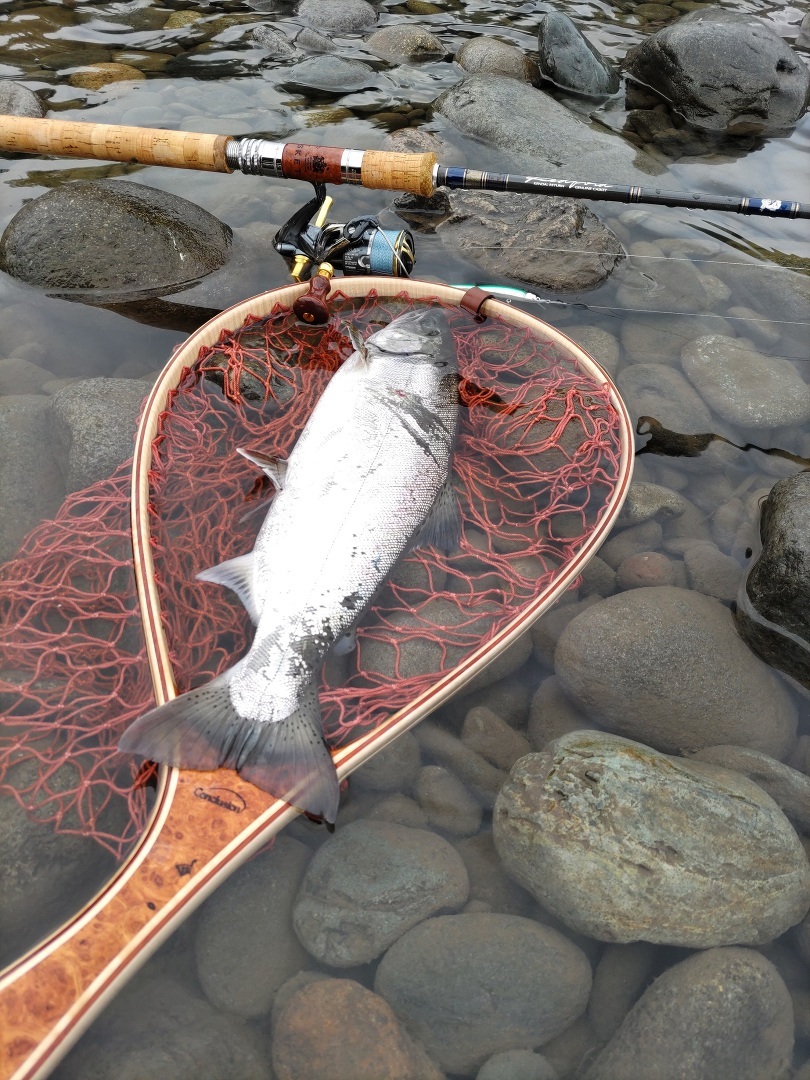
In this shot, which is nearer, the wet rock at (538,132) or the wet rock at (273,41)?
the wet rock at (538,132)

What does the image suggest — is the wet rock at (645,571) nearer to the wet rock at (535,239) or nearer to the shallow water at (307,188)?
the shallow water at (307,188)

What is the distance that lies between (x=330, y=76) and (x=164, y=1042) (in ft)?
30.0

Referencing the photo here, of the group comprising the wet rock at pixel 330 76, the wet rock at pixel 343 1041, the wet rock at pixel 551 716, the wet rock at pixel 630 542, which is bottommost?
the wet rock at pixel 343 1041

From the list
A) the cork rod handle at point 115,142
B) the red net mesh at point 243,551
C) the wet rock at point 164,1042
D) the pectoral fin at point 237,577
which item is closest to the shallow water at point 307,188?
the wet rock at point 164,1042

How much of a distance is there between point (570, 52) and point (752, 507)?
6604 mm

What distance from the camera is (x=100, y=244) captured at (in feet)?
18.4

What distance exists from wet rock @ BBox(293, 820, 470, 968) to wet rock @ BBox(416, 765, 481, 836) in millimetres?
106

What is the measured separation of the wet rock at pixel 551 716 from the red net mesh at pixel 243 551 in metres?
0.52

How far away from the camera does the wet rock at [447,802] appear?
141 inches

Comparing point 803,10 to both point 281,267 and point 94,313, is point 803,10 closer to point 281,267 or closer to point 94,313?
point 281,267

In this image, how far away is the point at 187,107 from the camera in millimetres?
8031

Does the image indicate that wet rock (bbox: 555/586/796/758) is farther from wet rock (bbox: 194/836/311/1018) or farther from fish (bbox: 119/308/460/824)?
wet rock (bbox: 194/836/311/1018)

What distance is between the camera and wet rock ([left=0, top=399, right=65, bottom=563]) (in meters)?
4.25

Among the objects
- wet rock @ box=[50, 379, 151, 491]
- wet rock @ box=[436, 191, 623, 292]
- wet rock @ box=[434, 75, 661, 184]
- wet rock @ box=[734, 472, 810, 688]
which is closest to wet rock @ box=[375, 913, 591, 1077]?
wet rock @ box=[734, 472, 810, 688]
